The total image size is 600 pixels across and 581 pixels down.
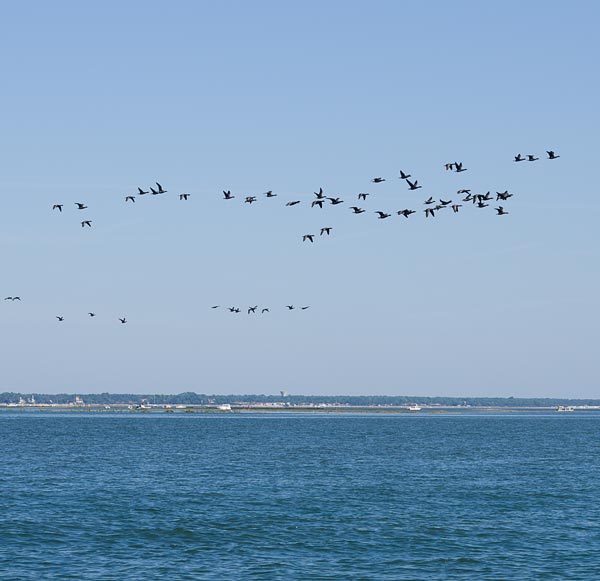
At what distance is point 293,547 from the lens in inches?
2240

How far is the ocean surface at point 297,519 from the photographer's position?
51688 mm

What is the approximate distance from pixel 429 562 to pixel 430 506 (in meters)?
20.1

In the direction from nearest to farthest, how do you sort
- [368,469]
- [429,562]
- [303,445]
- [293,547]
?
[429,562], [293,547], [368,469], [303,445]

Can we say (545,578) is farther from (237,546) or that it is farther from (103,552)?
(103,552)

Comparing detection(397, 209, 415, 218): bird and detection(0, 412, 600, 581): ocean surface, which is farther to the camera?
detection(397, 209, 415, 218): bird

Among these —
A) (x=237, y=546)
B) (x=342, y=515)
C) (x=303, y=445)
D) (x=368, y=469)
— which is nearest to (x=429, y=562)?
(x=237, y=546)

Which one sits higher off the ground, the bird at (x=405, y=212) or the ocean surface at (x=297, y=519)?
the bird at (x=405, y=212)

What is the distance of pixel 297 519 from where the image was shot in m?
66.2

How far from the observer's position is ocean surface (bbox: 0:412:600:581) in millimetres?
51688

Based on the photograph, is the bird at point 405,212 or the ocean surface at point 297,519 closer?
the ocean surface at point 297,519

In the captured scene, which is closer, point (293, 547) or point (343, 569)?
point (343, 569)

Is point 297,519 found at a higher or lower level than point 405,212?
lower

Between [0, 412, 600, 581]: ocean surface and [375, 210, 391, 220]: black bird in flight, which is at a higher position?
[375, 210, 391, 220]: black bird in flight

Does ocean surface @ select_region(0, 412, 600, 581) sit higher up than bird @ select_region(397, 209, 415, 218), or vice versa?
bird @ select_region(397, 209, 415, 218)
